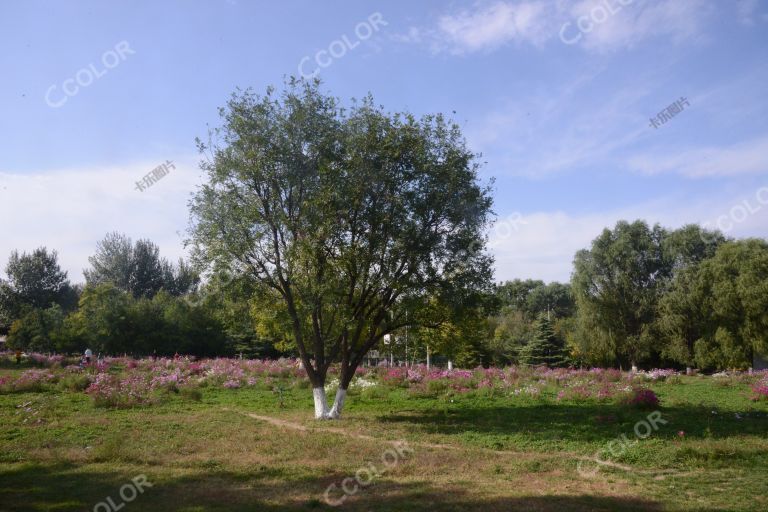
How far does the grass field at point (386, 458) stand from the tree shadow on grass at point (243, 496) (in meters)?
0.03

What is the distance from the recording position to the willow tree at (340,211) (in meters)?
16.7

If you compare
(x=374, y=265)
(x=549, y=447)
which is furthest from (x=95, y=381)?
(x=549, y=447)

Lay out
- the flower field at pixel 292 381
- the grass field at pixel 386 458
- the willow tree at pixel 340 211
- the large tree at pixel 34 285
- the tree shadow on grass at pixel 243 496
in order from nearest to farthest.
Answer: the tree shadow on grass at pixel 243 496
the grass field at pixel 386 458
the willow tree at pixel 340 211
the flower field at pixel 292 381
the large tree at pixel 34 285

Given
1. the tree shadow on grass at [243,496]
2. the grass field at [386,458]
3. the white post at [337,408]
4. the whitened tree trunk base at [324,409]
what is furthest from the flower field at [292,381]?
the tree shadow on grass at [243,496]

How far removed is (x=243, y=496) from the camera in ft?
29.6

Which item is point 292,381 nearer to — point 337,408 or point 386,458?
point 337,408

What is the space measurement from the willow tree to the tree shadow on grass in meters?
7.18

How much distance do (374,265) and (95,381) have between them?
48.5 feet

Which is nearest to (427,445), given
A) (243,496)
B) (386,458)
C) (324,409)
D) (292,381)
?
(386,458)

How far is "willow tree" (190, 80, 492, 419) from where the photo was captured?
54.8ft

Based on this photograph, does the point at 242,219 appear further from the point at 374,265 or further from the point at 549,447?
the point at 549,447

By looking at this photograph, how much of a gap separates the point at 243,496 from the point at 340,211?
9315 millimetres

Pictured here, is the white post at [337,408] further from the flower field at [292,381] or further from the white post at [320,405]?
the flower field at [292,381]

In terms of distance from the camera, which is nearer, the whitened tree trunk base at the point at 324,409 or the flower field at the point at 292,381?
the whitened tree trunk base at the point at 324,409
